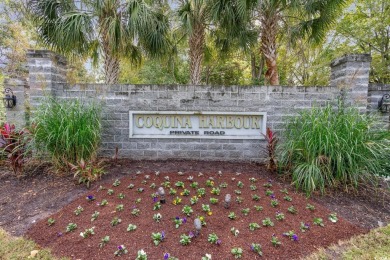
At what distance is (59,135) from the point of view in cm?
319

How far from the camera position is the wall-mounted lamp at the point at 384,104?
165 inches

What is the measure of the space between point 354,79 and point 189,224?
3.73m

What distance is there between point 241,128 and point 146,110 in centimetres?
177

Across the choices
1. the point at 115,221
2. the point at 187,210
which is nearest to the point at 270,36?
the point at 187,210

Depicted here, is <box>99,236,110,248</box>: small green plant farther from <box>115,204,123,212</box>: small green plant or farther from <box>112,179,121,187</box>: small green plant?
<box>112,179,121,187</box>: small green plant

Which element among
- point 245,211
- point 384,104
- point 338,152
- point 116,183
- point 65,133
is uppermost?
point 384,104

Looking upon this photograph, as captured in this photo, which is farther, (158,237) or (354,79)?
(354,79)

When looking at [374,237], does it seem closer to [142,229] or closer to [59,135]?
[142,229]

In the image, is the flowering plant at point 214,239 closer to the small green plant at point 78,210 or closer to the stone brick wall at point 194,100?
the small green plant at point 78,210

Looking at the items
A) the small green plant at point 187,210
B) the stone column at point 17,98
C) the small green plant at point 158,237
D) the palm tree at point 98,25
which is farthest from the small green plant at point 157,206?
the stone column at point 17,98

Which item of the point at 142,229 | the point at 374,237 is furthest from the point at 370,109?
the point at 142,229

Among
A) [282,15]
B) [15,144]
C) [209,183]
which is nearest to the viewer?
[209,183]

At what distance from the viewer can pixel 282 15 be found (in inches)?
232

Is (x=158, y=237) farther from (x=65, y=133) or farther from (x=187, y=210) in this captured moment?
(x=65, y=133)
